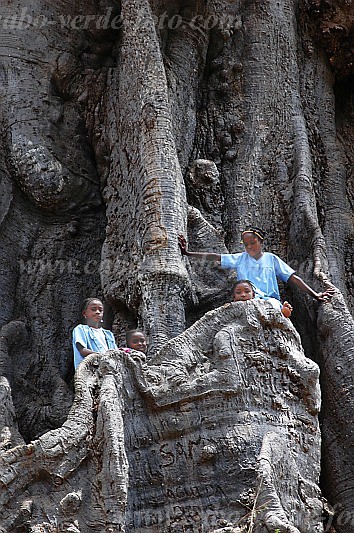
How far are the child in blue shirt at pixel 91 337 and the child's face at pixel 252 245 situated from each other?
1077 mm

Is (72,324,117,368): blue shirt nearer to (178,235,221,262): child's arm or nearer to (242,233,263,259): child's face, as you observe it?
(178,235,221,262): child's arm

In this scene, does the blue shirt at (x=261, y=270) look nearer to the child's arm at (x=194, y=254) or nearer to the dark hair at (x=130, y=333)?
the child's arm at (x=194, y=254)

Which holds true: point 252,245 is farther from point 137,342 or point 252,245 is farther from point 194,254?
point 137,342

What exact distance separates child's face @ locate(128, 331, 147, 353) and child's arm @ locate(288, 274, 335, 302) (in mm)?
1078

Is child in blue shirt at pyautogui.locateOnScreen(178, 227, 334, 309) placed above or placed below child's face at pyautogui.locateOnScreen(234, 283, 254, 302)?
above

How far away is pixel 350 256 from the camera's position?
1014 cm

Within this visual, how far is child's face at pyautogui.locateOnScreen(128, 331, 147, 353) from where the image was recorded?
27.1 feet

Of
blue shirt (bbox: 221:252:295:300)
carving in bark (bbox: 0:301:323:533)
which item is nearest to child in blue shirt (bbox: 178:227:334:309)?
blue shirt (bbox: 221:252:295:300)

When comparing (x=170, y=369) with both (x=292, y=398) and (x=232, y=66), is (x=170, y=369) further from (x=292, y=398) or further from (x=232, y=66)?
(x=232, y=66)

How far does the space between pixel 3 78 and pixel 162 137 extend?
5.48 ft

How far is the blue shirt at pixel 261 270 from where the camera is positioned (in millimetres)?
8547

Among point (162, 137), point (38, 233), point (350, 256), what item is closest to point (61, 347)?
point (38, 233)

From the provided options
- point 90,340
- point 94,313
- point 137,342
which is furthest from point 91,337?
point 137,342

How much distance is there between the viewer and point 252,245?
8.62m
